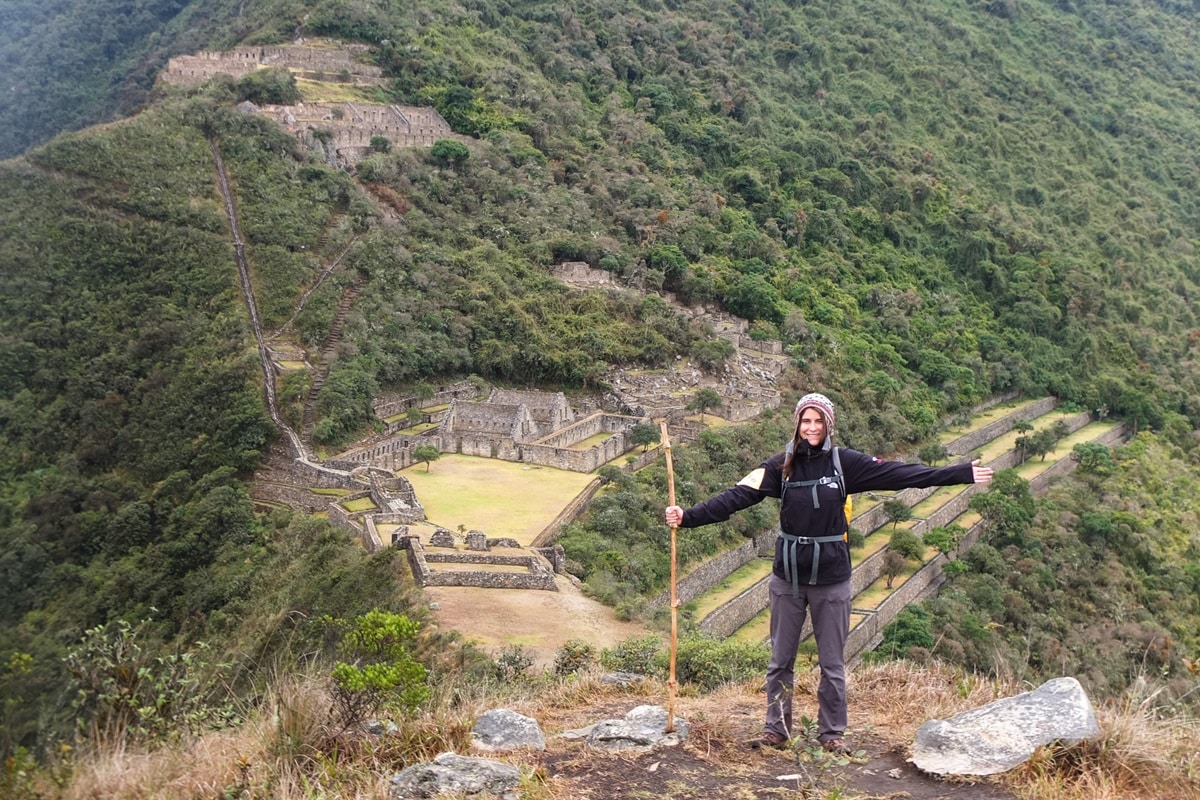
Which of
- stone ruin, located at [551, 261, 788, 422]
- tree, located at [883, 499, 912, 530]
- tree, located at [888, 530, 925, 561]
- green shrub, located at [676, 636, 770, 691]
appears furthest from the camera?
stone ruin, located at [551, 261, 788, 422]

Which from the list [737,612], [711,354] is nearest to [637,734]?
[737,612]

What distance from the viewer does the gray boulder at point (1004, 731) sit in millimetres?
5504

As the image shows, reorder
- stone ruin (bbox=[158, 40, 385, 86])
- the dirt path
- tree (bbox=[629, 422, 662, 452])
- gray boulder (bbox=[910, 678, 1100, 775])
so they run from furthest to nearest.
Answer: stone ruin (bbox=[158, 40, 385, 86]) → tree (bbox=[629, 422, 662, 452]) → the dirt path → gray boulder (bbox=[910, 678, 1100, 775])

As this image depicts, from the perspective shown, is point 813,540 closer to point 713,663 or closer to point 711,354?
point 713,663

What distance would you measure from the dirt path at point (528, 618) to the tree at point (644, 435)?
1188 cm

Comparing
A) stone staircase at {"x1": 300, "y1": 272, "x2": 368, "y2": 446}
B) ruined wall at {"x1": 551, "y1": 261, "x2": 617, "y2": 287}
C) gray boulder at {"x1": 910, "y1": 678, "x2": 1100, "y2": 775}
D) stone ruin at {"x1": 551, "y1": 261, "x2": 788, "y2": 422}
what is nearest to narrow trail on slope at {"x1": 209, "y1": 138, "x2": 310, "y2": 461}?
stone staircase at {"x1": 300, "y1": 272, "x2": 368, "y2": 446}

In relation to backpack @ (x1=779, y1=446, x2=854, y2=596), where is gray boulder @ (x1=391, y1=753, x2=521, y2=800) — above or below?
below

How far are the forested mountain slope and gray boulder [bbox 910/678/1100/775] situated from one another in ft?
19.4

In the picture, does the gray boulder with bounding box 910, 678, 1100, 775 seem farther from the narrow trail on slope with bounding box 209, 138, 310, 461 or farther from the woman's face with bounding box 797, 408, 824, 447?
the narrow trail on slope with bounding box 209, 138, 310, 461

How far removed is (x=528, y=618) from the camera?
683 inches

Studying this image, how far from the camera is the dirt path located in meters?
16.0

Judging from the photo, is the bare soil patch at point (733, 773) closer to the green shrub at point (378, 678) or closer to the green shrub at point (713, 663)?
the green shrub at point (378, 678)

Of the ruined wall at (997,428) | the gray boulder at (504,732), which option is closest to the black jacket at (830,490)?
the gray boulder at (504,732)

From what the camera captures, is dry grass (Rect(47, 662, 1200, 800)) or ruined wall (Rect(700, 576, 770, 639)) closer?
dry grass (Rect(47, 662, 1200, 800))
